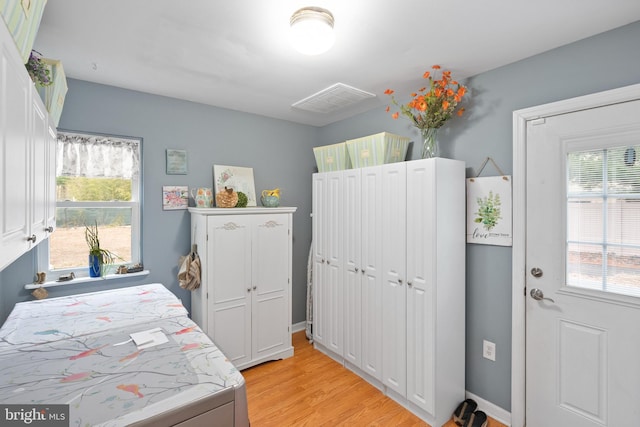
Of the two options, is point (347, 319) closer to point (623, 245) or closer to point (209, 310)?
point (209, 310)

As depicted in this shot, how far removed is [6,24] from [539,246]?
105 inches

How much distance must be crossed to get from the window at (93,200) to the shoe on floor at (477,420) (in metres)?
2.93

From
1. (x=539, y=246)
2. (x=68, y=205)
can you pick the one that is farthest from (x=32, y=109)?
(x=539, y=246)

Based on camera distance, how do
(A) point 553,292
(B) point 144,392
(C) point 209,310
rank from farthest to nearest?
1. (C) point 209,310
2. (A) point 553,292
3. (B) point 144,392

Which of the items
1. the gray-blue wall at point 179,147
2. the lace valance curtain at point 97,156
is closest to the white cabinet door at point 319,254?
the gray-blue wall at point 179,147

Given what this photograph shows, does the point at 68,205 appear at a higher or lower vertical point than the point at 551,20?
lower

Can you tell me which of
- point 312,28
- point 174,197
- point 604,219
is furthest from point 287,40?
point 604,219

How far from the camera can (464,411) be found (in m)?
A: 2.18

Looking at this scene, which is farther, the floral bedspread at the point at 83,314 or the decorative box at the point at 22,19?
the floral bedspread at the point at 83,314

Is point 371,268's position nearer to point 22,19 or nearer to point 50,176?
point 50,176

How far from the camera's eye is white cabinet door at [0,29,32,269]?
792 millimetres

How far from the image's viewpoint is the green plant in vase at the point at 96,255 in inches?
98.0

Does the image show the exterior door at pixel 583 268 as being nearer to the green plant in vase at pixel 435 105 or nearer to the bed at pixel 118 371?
the green plant in vase at pixel 435 105

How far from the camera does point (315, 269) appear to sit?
3213 millimetres
